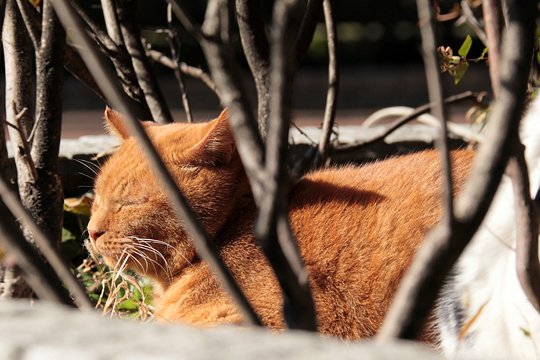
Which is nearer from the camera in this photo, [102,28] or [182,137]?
→ [182,137]

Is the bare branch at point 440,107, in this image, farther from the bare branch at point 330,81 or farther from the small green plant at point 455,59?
the bare branch at point 330,81

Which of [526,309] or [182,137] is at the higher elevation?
[182,137]

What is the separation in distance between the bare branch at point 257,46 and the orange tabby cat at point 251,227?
35cm

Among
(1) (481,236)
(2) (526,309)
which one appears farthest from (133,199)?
(2) (526,309)

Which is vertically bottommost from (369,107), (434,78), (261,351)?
(369,107)

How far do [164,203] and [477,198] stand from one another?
5.30ft

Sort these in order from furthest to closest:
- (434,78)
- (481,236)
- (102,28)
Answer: (102,28)
(481,236)
(434,78)

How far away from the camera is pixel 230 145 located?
2762 mm

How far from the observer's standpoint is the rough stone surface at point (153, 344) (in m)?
1.13

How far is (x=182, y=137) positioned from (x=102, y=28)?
64 cm

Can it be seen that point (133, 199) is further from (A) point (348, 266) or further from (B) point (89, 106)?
(B) point (89, 106)

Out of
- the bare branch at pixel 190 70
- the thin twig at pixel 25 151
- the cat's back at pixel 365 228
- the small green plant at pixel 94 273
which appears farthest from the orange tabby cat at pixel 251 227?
the bare branch at pixel 190 70

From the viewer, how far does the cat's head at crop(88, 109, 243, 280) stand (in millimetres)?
2758

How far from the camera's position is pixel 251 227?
280 cm
